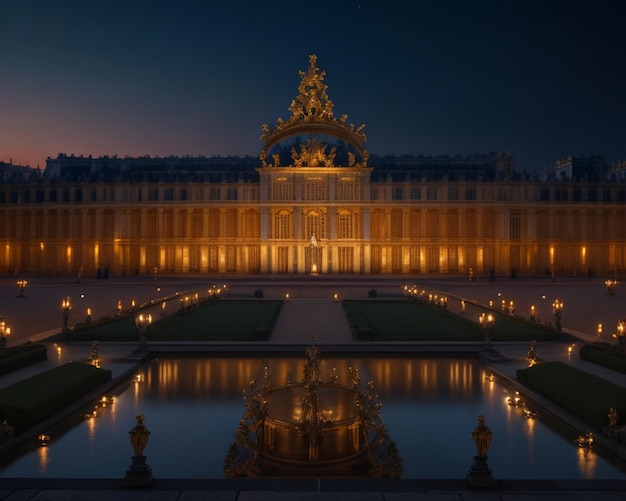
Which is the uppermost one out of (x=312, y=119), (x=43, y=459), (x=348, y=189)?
(x=312, y=119)

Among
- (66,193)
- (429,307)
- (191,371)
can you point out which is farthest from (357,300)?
(66,193)

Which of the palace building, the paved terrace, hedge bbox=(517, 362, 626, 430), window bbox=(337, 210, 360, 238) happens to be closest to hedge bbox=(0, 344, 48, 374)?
the paved terrace

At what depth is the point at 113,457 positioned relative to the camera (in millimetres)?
12492

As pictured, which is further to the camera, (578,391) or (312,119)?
(312,119)

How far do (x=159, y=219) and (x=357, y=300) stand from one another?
3622 centimetres

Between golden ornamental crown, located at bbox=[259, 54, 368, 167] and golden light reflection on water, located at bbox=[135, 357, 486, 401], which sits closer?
golden light reflection on water, located at bbox=[135, 357, 486, 401]

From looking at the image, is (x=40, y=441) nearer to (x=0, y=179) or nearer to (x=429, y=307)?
(x=429, y=307)

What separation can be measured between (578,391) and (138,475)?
33.3ft

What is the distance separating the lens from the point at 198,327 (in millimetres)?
27812

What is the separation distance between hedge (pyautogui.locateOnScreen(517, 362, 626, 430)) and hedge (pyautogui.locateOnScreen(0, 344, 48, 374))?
1473 centimetres

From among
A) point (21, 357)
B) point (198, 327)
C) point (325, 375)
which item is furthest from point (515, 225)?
point (21, 357)

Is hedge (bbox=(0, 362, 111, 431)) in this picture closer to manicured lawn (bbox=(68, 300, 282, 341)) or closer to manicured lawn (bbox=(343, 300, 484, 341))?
manicured lawn (bbox=(68, 300, 282, 341))

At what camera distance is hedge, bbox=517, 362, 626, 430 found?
13.7 m

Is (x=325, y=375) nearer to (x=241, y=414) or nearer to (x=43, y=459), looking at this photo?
(x=241, y=414)
